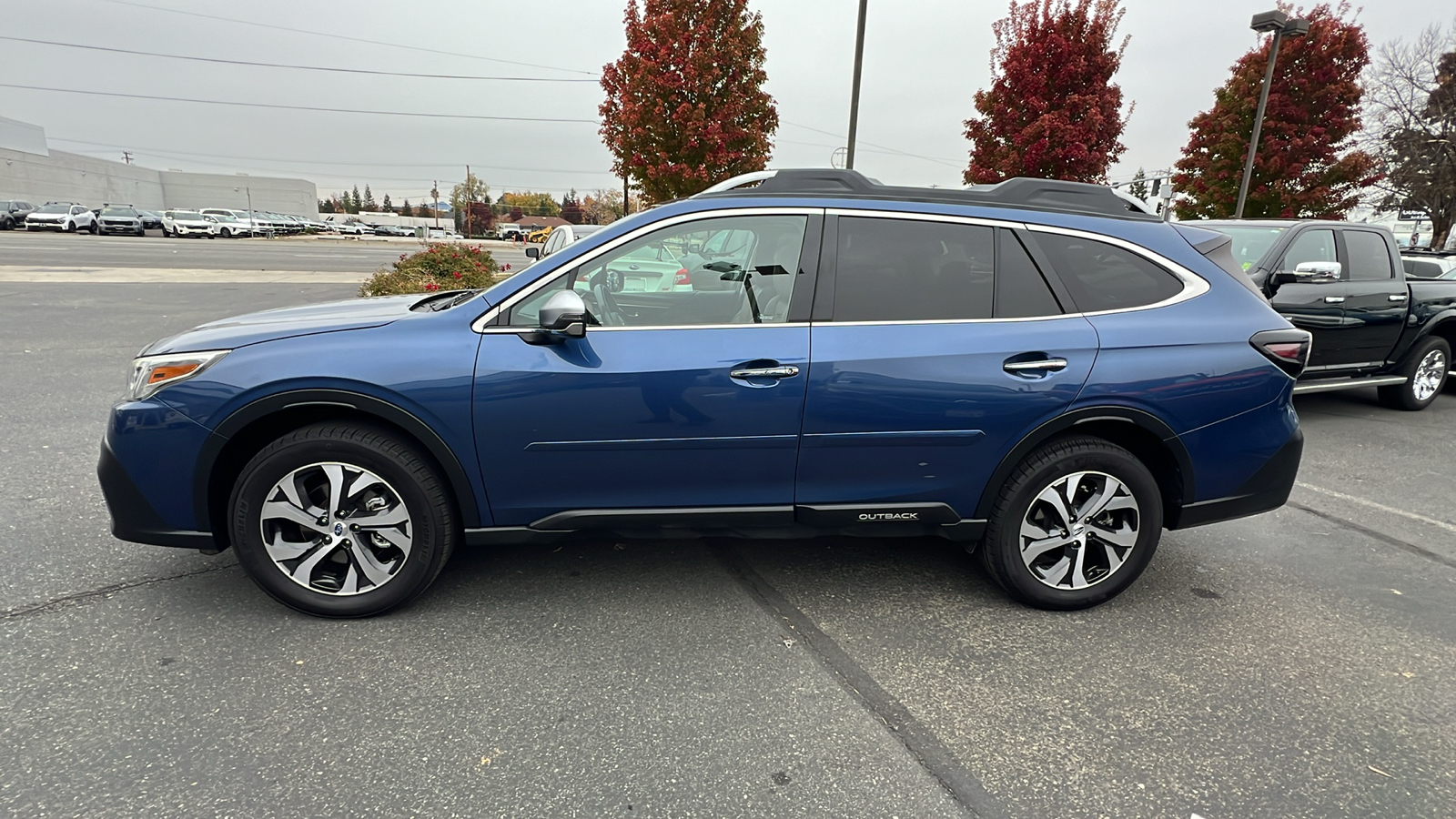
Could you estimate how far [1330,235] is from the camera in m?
6.88

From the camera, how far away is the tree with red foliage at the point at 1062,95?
581 inches

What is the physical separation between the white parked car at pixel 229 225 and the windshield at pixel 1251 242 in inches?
2077

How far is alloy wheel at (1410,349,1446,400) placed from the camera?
25.1 feet

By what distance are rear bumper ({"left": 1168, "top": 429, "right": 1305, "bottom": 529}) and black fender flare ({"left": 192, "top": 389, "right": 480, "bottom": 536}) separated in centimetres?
315

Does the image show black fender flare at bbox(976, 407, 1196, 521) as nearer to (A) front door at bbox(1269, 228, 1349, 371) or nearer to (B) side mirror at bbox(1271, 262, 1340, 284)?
(B) side mirror at bbox(1271, 262, 1340, 284)

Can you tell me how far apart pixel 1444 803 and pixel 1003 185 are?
104 inches

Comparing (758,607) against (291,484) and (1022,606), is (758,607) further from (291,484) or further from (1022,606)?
(291,484)

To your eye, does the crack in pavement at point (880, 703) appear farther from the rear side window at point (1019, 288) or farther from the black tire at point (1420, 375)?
the black tire at point (1420, 375)

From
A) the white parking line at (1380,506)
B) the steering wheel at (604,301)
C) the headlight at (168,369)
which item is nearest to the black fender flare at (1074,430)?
the steering wheel at (604,301)

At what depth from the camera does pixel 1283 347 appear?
3219 mm

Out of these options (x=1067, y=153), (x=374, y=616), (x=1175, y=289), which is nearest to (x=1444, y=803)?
(x=1175, y=289)

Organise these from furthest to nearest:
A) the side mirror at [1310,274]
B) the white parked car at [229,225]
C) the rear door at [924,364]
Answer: the white parked car at [229,225] < the side mirror at [1310,274] < the rear door at [924,364]

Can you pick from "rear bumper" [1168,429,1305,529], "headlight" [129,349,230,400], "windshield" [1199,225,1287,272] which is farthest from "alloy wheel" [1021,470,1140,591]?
"windshield" [1199,225,1287,272]

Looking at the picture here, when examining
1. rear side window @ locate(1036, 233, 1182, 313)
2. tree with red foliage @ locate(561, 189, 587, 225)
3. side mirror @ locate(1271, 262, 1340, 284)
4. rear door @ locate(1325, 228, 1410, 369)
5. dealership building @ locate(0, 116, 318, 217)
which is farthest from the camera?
tree with red foliage @ locate(561, 189, 587, 225)
